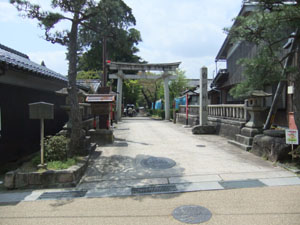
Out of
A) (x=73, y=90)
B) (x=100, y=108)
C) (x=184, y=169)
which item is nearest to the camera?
(x=184, y=169)

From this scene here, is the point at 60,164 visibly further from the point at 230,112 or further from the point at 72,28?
the point at 230,112

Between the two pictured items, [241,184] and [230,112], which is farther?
[230,112]

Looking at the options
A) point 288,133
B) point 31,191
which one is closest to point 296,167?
point 288,133

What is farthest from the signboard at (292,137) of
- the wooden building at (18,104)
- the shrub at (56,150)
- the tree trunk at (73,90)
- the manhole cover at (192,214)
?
the wooden building at (18,104)

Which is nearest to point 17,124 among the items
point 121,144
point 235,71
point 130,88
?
point 121,144

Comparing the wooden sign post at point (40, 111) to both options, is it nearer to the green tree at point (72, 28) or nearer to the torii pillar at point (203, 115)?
the green tree at point (72, 28)

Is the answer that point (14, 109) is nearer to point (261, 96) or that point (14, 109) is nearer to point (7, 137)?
point (7, 137)

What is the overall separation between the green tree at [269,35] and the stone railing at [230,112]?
266 cm

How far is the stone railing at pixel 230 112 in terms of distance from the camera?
9711 millimetres

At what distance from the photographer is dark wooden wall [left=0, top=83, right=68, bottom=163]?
21.3ft

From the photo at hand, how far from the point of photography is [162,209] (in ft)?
13.2

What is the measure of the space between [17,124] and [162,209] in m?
5.81

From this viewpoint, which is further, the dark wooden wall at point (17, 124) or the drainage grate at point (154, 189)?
the dark wooden wall at point (17, 124)

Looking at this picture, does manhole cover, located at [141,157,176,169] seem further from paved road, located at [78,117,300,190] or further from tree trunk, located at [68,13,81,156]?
tree trunk, located at [68,13,81,156]
